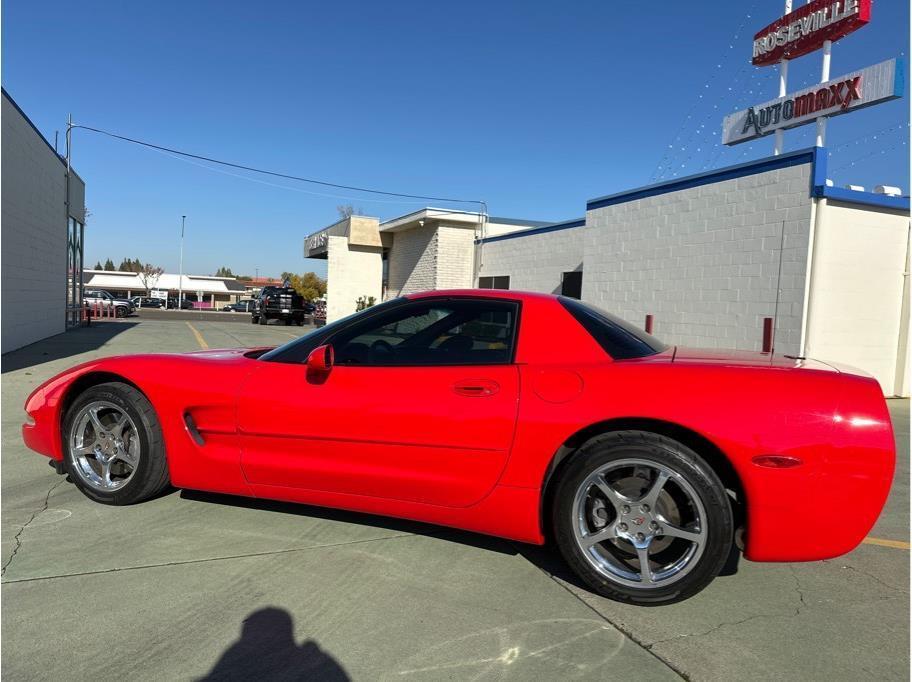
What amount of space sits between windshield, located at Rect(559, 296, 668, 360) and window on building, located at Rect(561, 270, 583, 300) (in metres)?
12.0

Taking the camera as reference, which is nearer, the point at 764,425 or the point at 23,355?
the point at 764,425

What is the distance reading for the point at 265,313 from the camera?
33.5 metres

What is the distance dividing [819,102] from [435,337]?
12.0 metres

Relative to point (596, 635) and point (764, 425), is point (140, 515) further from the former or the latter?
point (764, 425)

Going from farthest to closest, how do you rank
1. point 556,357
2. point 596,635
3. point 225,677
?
point 556,357, point 596,635, point 225,677

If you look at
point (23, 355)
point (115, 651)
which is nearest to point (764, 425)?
point (115, 651)

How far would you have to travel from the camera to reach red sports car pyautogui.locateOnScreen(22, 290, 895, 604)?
105 inches

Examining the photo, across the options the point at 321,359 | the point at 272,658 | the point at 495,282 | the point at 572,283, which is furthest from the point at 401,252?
the point at 272,658

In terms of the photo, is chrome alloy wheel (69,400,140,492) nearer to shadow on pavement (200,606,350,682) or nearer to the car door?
the car door

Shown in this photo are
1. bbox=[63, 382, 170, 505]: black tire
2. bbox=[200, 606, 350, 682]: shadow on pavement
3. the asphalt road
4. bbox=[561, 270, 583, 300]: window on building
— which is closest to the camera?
bbox=[200, 606, 350, 682]: shadow on pavement

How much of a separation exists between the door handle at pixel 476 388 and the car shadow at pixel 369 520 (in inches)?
37.9

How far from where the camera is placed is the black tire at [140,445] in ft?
12.1

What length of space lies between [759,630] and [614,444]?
38.6 inches

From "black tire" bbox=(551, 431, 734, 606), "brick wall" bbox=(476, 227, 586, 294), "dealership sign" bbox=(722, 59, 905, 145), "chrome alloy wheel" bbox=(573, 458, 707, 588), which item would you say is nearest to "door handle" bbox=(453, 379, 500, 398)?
"black tire" bbox=(551, 431, 734, 606)
